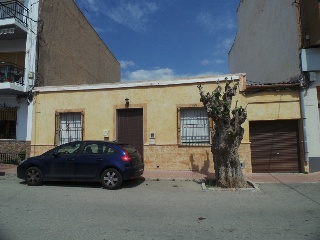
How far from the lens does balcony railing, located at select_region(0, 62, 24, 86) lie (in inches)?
548

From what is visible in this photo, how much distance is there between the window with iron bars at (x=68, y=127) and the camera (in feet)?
43.8

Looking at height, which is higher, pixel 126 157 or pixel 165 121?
pixel 165 121

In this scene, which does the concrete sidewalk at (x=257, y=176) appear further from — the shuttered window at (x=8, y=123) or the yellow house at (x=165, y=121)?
the shuttered window at (x=8, y=123)

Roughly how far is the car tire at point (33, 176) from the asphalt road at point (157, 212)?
0.33 metres

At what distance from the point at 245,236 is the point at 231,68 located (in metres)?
22.6

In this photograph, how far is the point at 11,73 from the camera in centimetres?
1402

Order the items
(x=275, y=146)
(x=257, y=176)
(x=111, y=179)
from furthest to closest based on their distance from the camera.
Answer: (x=275, y=146)
(x=257, y=176)
(x=111, y=179)

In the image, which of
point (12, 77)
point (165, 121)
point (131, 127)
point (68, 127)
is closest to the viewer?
point (165, 121)

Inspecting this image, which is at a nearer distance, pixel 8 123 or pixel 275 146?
pixel 275 146

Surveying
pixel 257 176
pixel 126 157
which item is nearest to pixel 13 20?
pixel 126 157

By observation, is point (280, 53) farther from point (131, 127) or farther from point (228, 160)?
point (131, 127)

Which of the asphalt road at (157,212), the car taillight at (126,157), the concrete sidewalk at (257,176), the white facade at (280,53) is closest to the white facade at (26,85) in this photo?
the concrete sidewalk at (257,176)

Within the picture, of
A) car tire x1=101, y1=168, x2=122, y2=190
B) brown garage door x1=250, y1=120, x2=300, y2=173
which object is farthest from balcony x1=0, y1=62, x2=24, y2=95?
brown garage door x1=250, y1=120, x2=300, y2=173

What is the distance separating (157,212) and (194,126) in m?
6.78
